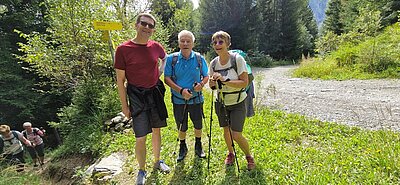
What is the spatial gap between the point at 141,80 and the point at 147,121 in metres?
0.55

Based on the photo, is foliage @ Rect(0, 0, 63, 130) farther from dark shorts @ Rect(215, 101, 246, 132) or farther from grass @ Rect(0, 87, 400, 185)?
dark shorts @ Rect(215, 101, 246, 132)

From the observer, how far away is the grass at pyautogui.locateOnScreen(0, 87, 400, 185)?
2.77 m

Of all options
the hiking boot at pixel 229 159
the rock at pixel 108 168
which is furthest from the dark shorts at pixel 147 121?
the rock at pixel 108 168

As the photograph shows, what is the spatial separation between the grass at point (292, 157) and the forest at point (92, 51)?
1.88 meters

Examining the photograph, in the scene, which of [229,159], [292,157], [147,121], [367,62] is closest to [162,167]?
[147,121]

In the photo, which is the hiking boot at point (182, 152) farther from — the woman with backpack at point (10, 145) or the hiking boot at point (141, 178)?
the woman with backpack at point (10, 145)

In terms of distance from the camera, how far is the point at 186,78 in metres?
3.16

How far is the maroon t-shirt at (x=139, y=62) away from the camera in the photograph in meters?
2.62

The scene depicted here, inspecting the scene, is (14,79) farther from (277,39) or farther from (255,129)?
(277,39)

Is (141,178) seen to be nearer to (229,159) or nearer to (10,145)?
(229,159)

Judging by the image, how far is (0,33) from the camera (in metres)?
13.7

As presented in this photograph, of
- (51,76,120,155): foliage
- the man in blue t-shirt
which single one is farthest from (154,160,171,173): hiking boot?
(51,76,120,155): foliage

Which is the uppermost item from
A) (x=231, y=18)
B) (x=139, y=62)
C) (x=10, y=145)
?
(x=231, y=18)

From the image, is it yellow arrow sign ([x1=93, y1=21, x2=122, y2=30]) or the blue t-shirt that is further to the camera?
yellow arrow sign ([x1=93, y1=21, x2=122, y2=30])
